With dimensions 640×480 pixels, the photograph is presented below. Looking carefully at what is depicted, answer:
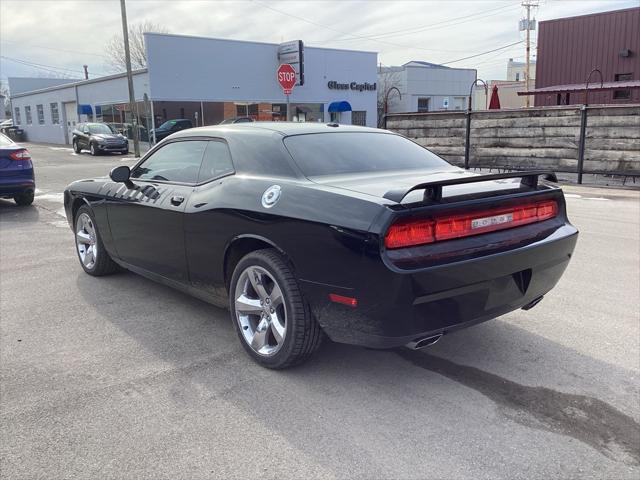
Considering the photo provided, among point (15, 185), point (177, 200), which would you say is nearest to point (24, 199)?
point (15, 185)

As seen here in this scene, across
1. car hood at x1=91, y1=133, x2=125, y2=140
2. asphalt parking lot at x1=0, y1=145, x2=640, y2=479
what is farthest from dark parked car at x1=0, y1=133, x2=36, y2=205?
car hood at x1=91, y1=133, x2=125, y2=140

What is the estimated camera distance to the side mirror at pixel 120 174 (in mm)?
4781

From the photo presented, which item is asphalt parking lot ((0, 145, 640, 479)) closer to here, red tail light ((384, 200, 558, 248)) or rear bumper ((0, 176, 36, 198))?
red tail light ((384, 200, 558, 248))

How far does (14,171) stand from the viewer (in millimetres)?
10203

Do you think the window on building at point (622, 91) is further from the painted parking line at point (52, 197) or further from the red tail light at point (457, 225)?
the red tail light at point (457, 225)

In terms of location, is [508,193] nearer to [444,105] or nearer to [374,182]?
[374,182]

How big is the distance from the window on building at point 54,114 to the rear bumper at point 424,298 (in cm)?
4530

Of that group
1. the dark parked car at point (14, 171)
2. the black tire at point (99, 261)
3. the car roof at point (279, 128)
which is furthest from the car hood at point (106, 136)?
the car roof at point (279, 128)

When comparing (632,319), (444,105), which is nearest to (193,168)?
(632,319)

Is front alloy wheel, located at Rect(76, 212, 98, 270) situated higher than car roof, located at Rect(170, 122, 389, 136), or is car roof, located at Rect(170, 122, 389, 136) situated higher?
car roof, located at Rect(170, 122, 389, 136)

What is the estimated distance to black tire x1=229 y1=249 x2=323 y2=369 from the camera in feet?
10.7

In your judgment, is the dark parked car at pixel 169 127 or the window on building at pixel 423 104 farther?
the window on building at pixel 423 104

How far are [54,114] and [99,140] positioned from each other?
64.9 ft

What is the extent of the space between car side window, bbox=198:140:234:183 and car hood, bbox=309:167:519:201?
0.82 m
